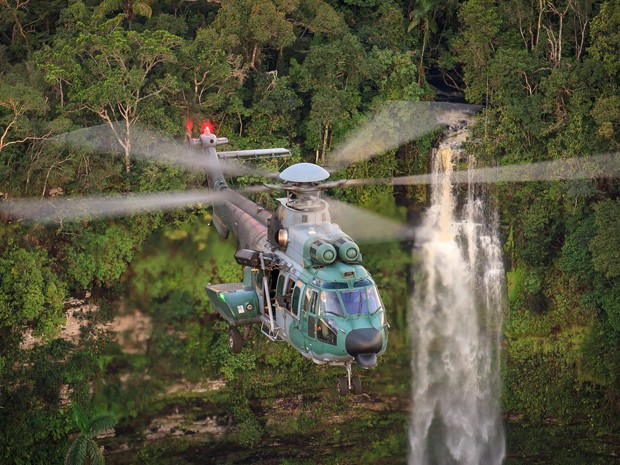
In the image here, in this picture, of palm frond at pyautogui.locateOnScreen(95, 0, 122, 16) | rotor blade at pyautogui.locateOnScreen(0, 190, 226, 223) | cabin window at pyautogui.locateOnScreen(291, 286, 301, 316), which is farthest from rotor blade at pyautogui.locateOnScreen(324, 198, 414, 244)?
cabin window at pyautogui.locateOnScreen(291, 286, 301, 316)

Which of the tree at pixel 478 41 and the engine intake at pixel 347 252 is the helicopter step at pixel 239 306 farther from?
the tree at pixel 478 41

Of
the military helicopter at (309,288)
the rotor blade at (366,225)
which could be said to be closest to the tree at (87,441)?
the military helicopter at (309,288)

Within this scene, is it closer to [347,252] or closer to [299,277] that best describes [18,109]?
[299,277]

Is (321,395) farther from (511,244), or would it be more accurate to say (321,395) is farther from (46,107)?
(46,107)

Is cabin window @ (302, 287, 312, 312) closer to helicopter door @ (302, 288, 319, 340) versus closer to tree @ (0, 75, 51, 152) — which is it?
helicopter door @ (302, 288, 319, 340)

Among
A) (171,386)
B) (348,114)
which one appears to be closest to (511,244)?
(348,114)

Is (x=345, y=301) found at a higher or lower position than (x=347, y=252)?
lower

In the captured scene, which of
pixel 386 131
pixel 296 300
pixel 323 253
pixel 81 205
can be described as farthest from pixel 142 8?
pixel 323 253
